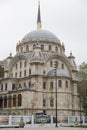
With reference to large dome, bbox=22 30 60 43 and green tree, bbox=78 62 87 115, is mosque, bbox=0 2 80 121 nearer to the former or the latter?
large dome, bbox=22 30 60 43

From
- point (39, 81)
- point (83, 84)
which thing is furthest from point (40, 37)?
point (83, 84)

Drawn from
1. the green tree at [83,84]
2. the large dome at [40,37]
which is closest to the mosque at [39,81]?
the large dome at [40,37]

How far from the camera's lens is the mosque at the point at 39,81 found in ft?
206

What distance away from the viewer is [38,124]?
4703 centimetres

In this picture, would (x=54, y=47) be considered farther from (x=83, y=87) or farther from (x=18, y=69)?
(x=83, y=87)

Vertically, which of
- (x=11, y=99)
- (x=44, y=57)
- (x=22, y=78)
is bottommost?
(x=11, y=99)

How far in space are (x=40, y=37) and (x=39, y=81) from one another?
15.0 metres

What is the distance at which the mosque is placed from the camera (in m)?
62.7

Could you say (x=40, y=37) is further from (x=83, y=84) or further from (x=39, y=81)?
(x=83, y=84)

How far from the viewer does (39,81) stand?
64.1 metres

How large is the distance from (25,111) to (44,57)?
1330 centimetres

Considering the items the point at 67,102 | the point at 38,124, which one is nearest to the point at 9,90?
the point at 67,102

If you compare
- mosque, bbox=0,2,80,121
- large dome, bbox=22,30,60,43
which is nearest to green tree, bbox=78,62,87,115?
mosque, bbox=0,2,80,121

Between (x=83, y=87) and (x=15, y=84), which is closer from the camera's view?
(x=83, y=87)
